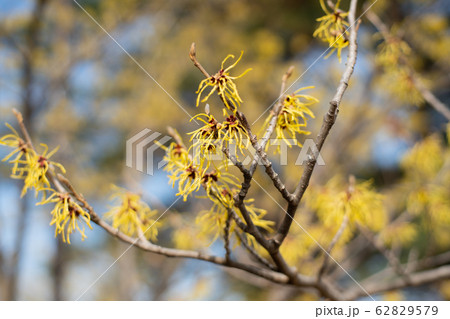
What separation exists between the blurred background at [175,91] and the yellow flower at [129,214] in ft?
4.20

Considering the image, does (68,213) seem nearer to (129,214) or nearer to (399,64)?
(129,214)

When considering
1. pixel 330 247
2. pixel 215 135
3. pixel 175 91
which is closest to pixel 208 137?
pixel 215 135

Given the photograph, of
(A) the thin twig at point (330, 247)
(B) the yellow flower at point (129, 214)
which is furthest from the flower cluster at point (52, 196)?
(A) the thin twig at point (330, 247)

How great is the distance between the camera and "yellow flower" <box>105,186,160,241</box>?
0.82 m

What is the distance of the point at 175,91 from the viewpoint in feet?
11.8

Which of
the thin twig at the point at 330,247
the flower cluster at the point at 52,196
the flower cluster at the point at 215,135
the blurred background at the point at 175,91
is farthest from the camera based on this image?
the blurred background at the point at 175,91

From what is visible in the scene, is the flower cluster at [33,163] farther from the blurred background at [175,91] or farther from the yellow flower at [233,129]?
the blurred background at [175,91]

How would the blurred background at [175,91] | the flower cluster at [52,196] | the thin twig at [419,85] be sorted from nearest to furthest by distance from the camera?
the flower cluster at [52,196]
the thin twig at [419,85]
the blurred background at [175,91]

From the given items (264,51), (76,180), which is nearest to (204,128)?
(264,51)

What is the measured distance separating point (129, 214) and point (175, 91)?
288 centimetres

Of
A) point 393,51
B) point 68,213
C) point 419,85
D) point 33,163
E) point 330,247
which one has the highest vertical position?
point 393,51

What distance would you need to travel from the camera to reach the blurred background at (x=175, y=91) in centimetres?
245

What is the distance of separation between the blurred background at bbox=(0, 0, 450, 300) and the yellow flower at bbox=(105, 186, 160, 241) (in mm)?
1281

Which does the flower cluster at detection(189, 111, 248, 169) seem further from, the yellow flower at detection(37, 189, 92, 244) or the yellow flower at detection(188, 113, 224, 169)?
the yellow flower at detection(37, 189, 92, 244)
